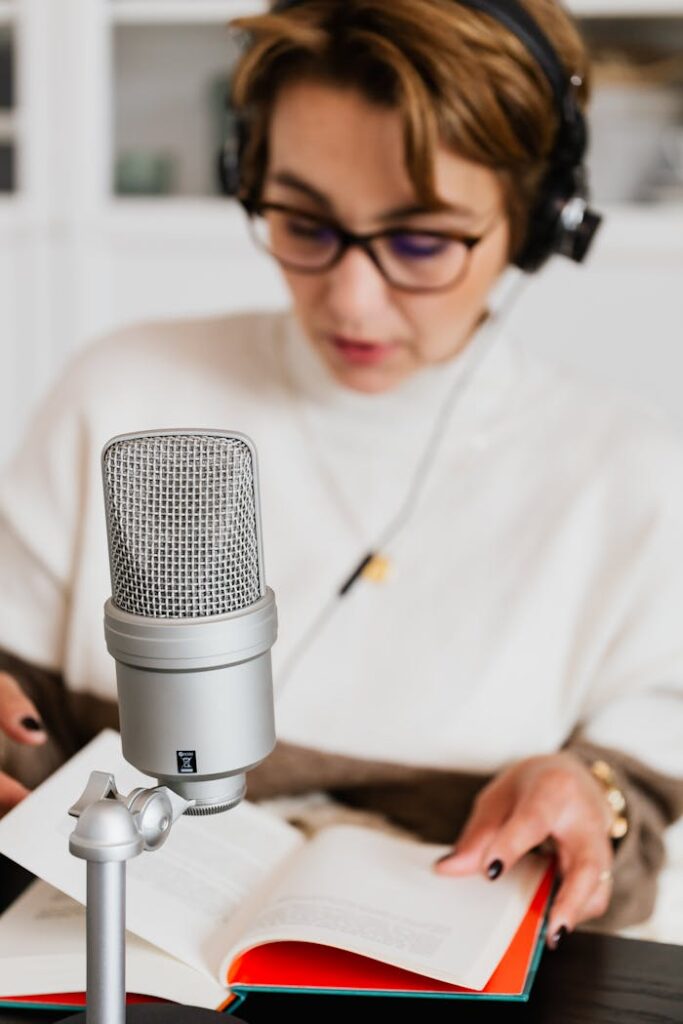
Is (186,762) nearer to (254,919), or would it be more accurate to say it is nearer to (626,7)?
(254,919)

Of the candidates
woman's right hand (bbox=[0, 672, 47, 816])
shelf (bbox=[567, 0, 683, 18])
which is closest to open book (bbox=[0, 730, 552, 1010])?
woman's right hand (bbox=[0, 672, 47, 816])

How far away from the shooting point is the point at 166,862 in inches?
32.8

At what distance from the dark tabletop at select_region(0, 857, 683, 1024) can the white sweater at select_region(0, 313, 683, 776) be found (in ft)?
1.10

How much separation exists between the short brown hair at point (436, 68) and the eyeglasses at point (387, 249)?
0.05 metres

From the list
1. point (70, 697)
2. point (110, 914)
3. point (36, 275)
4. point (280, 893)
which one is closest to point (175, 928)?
point (280, 893)

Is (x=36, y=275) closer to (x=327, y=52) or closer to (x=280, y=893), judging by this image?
(x=327, y=52)

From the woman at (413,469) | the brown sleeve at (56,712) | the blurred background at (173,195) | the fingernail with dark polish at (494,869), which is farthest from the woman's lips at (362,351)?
the blurred background at (173,195)

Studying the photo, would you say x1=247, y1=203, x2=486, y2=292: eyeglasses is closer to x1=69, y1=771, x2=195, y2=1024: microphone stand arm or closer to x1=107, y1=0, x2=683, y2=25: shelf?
x1=69, y1=771, x2=195, y2=1024: microphone stand arm

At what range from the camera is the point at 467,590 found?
1.23 m

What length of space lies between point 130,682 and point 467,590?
2.26 feet

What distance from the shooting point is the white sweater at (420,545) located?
1187mm

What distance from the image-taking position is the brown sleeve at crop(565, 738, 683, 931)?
39.3 inches

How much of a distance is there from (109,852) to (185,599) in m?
0.12

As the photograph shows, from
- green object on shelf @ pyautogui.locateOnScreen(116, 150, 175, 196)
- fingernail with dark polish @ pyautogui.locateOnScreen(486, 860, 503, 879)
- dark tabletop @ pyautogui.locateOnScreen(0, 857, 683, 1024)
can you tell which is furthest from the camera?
green object on shelf @ pyautogui.locateOnScreen(116, 150, 175, 196)
